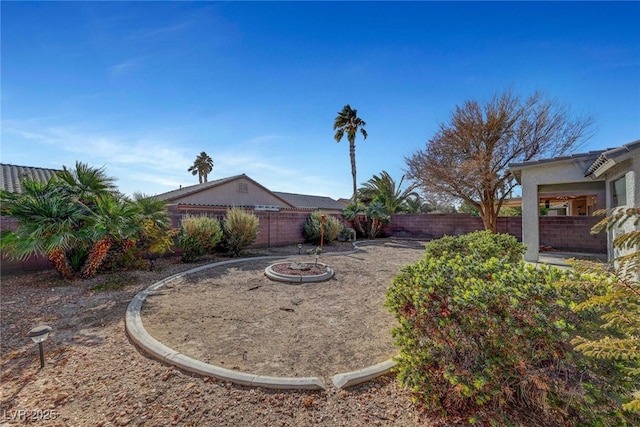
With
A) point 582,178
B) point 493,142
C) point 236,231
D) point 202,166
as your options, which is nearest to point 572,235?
point 493,142

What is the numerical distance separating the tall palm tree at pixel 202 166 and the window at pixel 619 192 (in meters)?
41.7

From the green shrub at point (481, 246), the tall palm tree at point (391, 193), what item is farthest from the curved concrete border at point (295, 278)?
the tall palm tree at point (391, 193)

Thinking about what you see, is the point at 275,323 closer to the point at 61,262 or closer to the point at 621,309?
the point at 621,309

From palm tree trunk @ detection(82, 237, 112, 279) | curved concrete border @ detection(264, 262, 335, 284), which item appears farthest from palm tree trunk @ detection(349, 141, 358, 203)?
palm tree trunk @ detection(82, 237, 112, 279)

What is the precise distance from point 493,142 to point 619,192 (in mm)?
8348

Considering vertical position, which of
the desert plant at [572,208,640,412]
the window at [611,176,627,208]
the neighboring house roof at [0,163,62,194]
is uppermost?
the neighboring house roof at [0,163,62,194]

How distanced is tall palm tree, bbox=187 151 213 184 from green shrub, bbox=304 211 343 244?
101 ft

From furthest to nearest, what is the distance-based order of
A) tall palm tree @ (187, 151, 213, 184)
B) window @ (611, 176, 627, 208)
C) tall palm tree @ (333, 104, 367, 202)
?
tall palm tree @ (187, 151, 213, 184)
tall palm tree @ (333, 104, 367, 202)
window @ (611, 176, 627, 208)

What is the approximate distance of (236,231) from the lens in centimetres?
1036

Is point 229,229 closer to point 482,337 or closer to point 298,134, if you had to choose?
point 298,134

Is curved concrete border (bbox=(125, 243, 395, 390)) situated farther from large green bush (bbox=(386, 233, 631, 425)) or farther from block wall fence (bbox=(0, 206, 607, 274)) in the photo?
block wall fence (bbox=(0, 206, 607, 274))

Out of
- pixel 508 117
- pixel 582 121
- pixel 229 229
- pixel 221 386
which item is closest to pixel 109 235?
pixel 229 229

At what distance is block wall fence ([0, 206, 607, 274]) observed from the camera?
25.4ft

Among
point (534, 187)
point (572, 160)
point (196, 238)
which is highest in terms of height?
point (572, 160)
